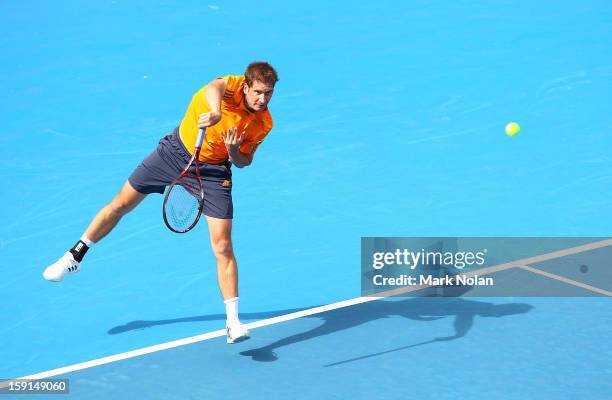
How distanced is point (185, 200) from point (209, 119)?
1064 mm

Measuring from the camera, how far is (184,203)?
317 inches

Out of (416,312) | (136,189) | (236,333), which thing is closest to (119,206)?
(136,189)

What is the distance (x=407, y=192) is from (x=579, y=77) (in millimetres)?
3837

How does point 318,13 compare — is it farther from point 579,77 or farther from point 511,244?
point 511,244

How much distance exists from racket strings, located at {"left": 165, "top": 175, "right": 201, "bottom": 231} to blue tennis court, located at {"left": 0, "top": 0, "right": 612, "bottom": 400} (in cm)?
91

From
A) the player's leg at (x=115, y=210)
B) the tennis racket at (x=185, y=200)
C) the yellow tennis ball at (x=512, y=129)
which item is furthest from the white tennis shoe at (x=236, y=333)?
the yellow tennis ball at (x=512, y=129)

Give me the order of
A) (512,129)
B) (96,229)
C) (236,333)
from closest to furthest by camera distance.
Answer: (236,333), (96,229), (512,129)

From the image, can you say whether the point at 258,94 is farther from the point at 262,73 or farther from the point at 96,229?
the point at 96,229

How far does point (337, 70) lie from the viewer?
14.3 m

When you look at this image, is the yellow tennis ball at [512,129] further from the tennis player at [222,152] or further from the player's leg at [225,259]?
the player's leg at [225,259]

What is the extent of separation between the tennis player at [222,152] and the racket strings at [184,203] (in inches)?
3.5

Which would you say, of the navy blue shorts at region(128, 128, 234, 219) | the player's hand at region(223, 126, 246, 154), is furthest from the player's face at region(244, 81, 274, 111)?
the navy blue shorts at region(128, 128, 234, 219)

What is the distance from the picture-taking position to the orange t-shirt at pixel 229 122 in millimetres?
7840

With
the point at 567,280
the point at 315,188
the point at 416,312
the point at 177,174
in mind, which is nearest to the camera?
the point at 177,174
